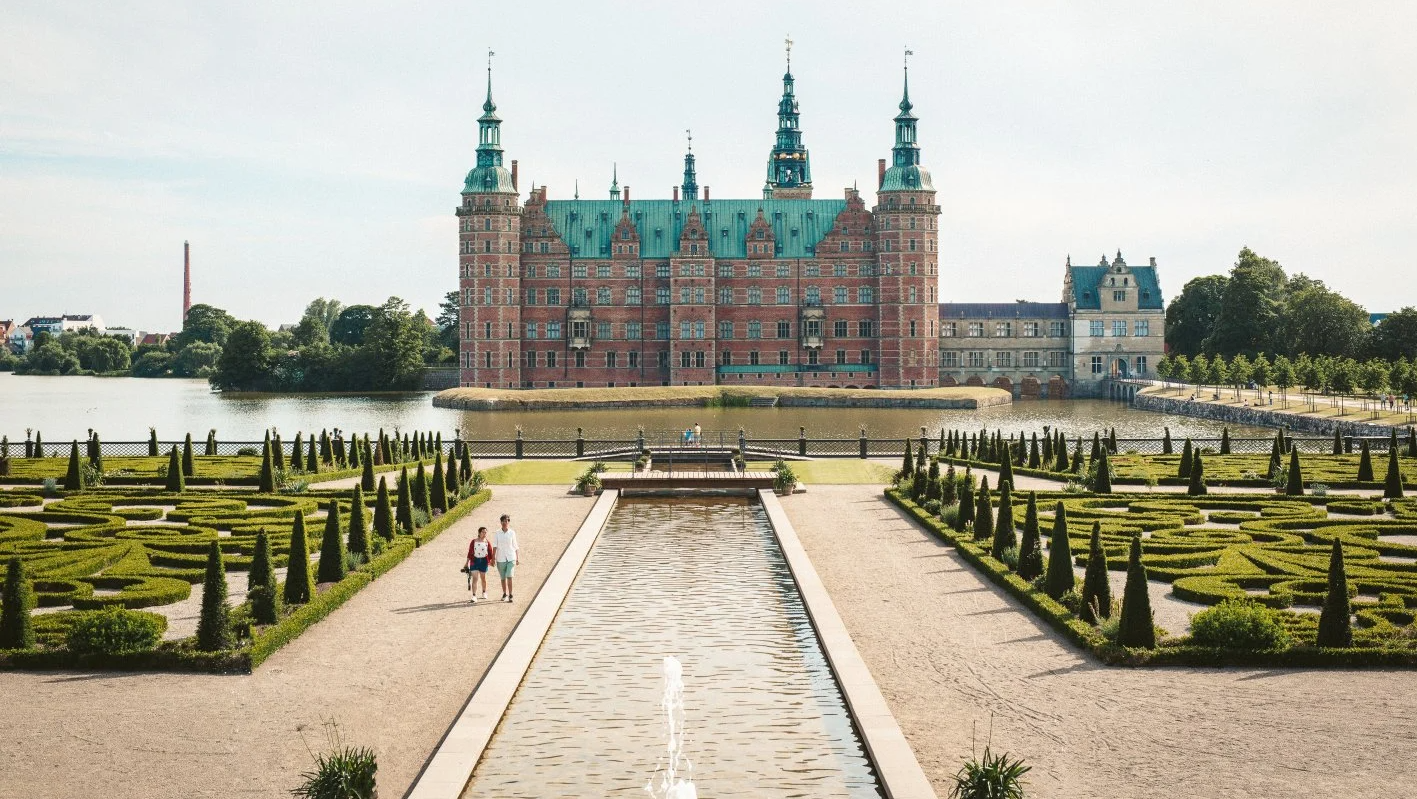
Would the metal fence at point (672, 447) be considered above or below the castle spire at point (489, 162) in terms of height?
below

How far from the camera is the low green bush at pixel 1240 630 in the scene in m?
14.0

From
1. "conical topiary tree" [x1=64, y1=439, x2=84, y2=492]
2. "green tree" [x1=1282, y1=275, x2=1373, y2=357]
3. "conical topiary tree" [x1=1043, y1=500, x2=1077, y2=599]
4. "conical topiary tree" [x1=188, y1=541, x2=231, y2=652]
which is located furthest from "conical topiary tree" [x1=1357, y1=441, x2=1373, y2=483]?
"green tree" [x1=1282, y1=275, x2=1373, y2=357]

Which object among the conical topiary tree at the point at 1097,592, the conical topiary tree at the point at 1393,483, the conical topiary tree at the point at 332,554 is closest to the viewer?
the conical topiary tree at the point at 1097,592

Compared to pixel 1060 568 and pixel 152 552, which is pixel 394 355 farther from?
pixel 1060 568

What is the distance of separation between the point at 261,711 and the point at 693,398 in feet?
236

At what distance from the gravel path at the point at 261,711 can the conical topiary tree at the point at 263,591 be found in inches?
17.7

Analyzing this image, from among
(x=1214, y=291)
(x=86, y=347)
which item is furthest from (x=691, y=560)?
(x=86, y=347)

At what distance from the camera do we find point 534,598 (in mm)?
17438

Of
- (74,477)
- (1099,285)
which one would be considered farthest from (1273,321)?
(74,477)

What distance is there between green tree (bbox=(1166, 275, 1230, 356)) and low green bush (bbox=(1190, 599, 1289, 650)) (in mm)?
96545

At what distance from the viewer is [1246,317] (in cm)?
9462

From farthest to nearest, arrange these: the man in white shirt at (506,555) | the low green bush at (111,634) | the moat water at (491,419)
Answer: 1. the moat water at (491,419)
2. the man in white shirt at (506,555)
3. the low green bush at (111,634)

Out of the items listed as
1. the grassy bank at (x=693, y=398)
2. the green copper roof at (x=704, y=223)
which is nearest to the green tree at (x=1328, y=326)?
the grassy bank at (x=693, y=398)

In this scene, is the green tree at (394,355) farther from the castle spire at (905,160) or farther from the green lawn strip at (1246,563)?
the green lawn strip at (1246,563)
